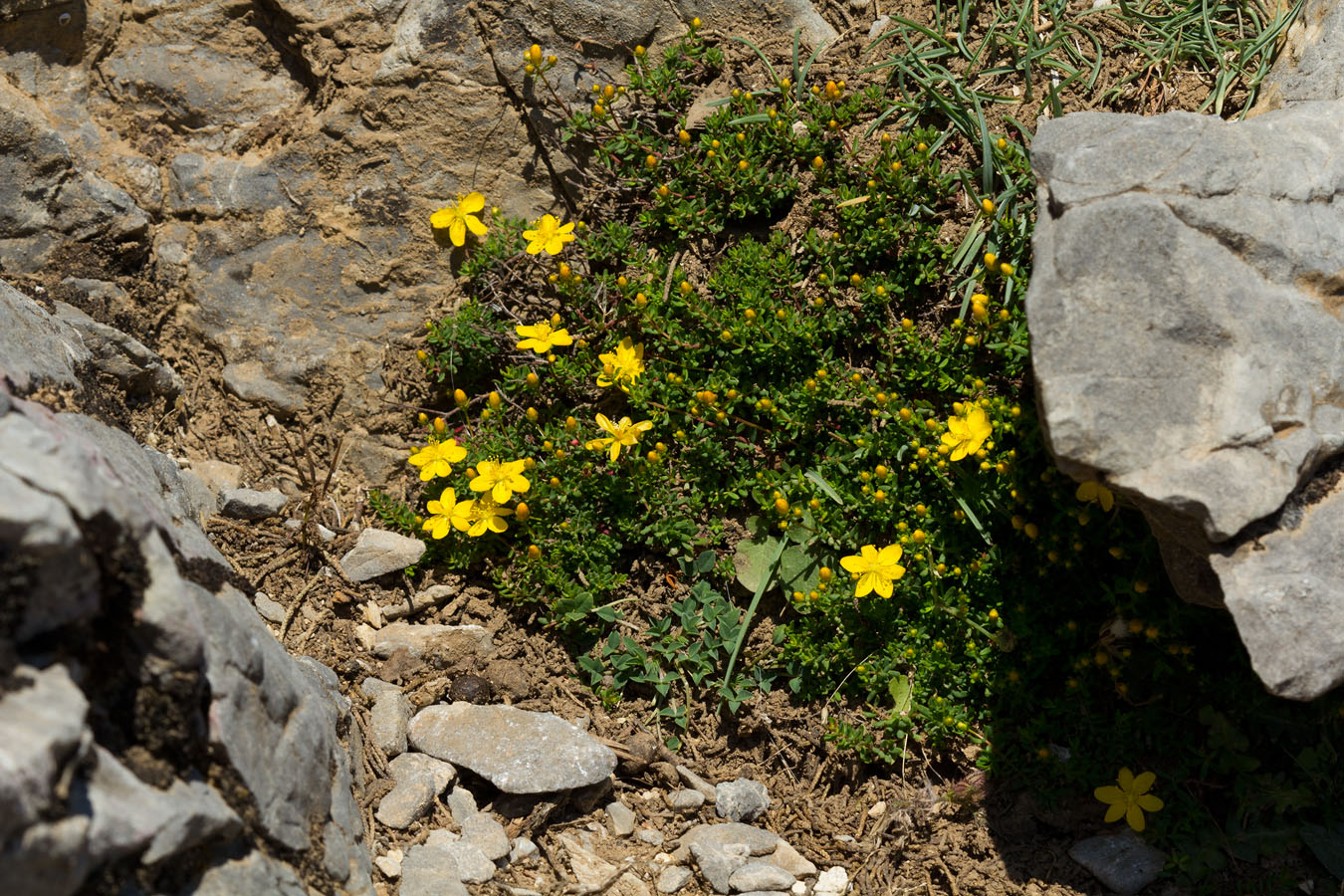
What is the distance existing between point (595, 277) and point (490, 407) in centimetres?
77

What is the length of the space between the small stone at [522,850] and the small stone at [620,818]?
12.4 inches

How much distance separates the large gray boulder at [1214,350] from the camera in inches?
113

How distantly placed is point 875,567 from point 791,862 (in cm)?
108

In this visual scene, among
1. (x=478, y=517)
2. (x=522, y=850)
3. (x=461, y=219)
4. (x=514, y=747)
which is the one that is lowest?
(x=522, y=850)

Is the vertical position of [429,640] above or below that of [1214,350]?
below

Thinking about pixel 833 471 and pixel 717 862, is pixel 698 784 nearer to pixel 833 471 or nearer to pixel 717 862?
pixel 717 862

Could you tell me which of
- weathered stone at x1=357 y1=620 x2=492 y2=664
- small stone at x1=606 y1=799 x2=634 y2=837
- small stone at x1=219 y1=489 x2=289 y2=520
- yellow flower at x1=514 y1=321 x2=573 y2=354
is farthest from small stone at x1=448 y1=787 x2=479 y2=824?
yellow flower at x1=514 y1=321 x2=573 y2=354

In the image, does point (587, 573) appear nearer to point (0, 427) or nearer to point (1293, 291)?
point (0, 427)

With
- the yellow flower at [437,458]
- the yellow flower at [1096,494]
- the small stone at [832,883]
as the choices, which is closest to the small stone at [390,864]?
the small stone at [832,883]

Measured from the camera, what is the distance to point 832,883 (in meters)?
3.45

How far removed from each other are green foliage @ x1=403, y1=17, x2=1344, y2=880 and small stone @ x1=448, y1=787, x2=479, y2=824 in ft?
2.30

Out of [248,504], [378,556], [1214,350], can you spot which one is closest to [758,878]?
[378,556]

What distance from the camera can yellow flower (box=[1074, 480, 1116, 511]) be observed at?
11.3 feet

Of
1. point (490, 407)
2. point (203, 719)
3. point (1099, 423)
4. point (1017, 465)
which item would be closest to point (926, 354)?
point (1017, 465)
